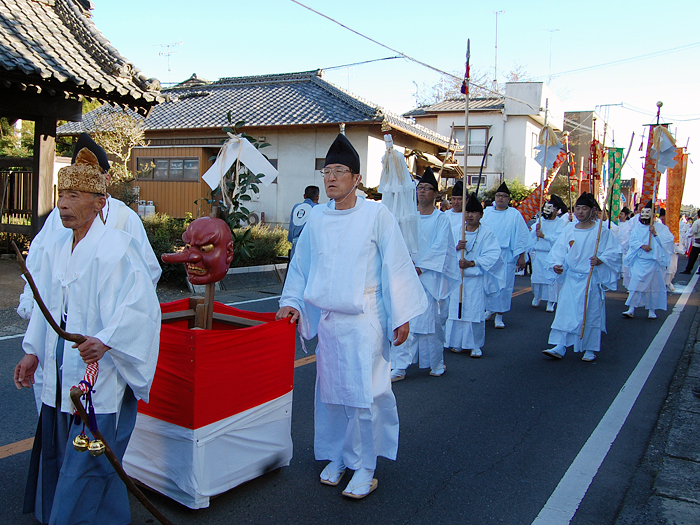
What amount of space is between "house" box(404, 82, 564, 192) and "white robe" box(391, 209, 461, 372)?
26168 mm

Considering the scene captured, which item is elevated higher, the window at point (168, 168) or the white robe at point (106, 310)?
the window at point (168, 168)

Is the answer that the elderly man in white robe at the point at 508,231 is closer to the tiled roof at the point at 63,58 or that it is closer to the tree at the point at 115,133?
the tiled roof at the point at 63,58

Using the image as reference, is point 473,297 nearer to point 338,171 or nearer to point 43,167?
point 338,171

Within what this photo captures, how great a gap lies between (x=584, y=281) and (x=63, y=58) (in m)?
7.91

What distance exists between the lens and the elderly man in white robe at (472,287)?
6930mm

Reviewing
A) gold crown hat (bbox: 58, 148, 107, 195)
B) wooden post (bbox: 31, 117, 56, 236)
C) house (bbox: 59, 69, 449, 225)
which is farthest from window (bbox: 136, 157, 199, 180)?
gold crown hat (bbox: 58, 148, 107, 195)

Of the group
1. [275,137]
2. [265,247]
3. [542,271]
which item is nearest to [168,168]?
[275,137]

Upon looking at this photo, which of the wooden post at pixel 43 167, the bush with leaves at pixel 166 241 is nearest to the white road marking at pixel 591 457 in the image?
the bush with leaves at pixel 166 241

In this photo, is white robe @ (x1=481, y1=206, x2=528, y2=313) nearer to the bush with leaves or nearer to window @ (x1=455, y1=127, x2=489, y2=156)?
the bush with leaves

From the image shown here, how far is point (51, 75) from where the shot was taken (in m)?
7.91

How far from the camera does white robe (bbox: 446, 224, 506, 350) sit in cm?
694

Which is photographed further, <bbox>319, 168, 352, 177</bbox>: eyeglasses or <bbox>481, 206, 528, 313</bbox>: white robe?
<bbox>481, 206, 528, 313</bbox>: white robe

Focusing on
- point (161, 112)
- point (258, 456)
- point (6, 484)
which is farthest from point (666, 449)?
point (161, 112)

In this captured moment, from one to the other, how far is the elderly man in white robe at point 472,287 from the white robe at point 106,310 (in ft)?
15.6
